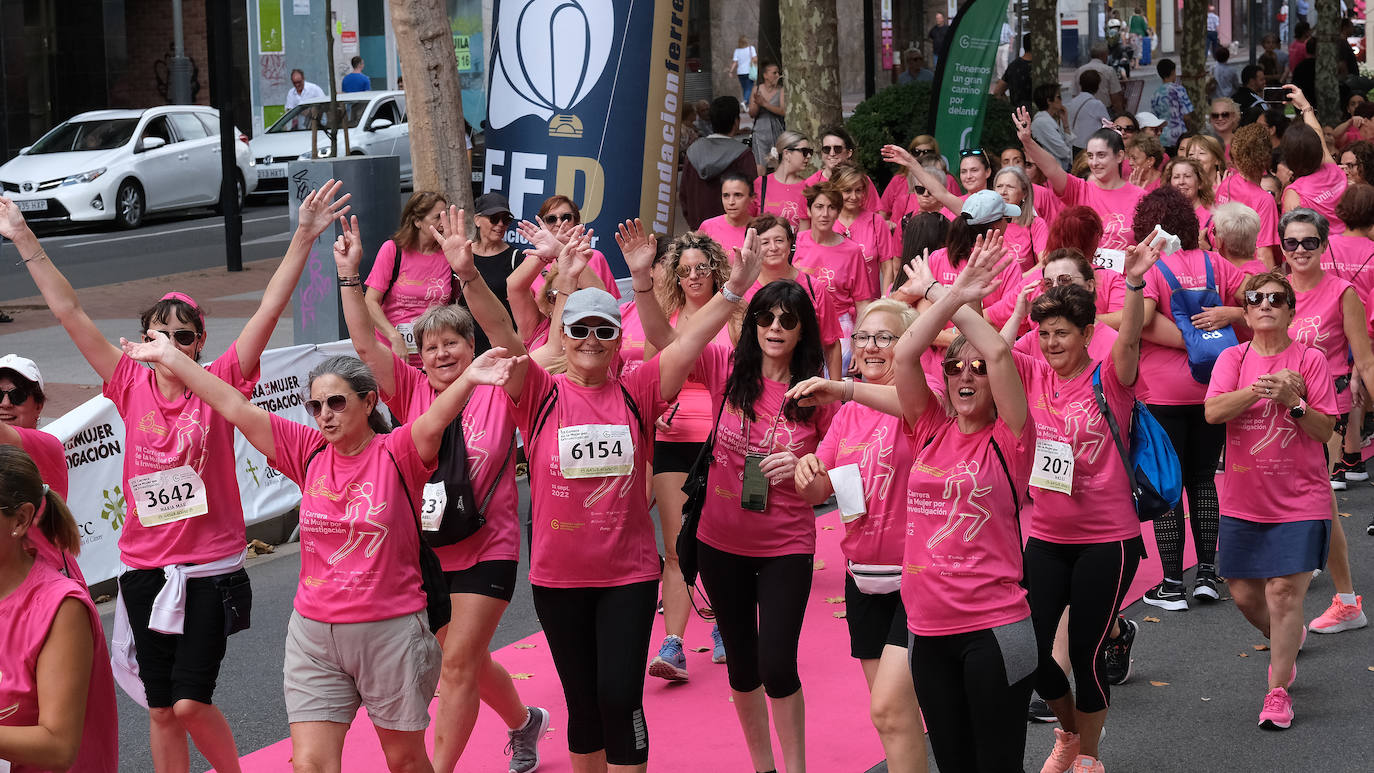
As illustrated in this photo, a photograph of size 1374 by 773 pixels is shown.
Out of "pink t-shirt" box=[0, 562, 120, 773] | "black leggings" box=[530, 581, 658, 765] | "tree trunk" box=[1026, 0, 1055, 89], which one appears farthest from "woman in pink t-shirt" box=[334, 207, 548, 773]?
"tree trunk" box=[1026, 0, 1055, 89]

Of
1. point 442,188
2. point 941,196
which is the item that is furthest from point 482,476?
point 442,188

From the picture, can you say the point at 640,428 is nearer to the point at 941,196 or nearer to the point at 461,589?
the point at 461,589

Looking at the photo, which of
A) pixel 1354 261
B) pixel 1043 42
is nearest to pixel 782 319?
pixel 1354 261

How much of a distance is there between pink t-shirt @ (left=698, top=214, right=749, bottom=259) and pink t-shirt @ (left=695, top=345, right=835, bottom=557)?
3.66 m

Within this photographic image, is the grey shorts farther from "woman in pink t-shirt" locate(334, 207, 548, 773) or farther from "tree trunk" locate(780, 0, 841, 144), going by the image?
"tree trunk" locate(780, 0, 841, 144)

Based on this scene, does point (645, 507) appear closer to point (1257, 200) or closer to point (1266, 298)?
point (1266, 298)

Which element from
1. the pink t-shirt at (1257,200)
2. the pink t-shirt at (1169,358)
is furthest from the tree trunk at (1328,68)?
the pink t-shirt at (1169,358)

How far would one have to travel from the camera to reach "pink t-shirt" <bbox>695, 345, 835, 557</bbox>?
5.47m

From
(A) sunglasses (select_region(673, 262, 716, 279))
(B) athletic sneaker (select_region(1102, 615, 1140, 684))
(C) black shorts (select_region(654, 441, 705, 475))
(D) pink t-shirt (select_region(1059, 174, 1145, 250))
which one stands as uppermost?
(D) pink t-shirt (select_region(1059, 174, 1145, 250))

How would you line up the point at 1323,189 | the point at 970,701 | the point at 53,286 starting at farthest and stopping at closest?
1. the point at 1323,189
2. the point at 53,286
3. the point at 970,701

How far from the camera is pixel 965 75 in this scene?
16.0 m

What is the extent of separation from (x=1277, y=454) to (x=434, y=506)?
10.7 feet

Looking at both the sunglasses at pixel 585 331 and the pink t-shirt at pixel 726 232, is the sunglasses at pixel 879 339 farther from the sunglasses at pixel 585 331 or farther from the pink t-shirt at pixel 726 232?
the pink t-shirt at pixel 726 232

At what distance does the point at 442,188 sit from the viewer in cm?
1224
